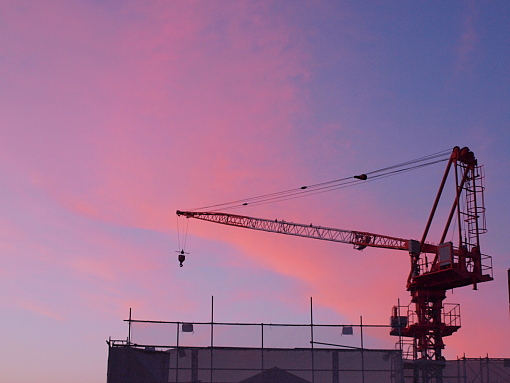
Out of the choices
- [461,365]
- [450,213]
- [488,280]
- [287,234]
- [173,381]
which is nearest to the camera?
[173,381]

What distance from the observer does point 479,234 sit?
6981 centimetres

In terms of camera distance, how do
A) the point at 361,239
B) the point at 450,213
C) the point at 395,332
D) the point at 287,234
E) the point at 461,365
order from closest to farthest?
the point at 395,332, the point at 461,365, the point at 450,213, the point at 361,239, the point at 287,234

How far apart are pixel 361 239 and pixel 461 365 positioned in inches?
1517

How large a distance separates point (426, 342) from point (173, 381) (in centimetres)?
3693

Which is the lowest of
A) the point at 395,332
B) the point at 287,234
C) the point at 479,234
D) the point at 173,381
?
the point at 173,381

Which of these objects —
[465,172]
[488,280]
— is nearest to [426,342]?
[488,280]

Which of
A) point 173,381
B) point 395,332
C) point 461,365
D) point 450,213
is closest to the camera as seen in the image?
point 173,381

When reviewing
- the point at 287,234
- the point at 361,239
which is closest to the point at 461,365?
the point at 361,239

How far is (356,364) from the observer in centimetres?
3953

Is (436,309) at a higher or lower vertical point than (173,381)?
higher

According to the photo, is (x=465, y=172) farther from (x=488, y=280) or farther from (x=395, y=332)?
(x=395, y=332)

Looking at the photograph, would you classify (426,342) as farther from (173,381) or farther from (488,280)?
(173,381)

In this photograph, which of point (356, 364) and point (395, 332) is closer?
point (356, 364)

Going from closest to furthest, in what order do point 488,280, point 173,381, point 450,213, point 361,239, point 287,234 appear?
point 173,381 < point 488,280 < point 450,213 < point 361,239 < point 287,234
